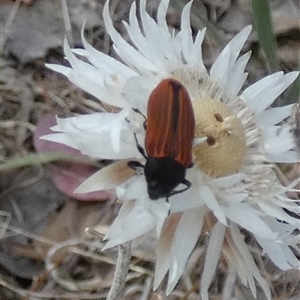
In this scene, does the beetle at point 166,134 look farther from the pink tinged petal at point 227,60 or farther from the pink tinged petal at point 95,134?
the pink tinged petal at point 227,60

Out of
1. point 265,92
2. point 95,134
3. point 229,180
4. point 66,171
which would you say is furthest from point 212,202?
point 66,171

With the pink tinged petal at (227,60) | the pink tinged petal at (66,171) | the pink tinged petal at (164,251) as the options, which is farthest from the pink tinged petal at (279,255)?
the pink tinged petal at (66,171)

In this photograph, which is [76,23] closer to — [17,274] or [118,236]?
[17,274]

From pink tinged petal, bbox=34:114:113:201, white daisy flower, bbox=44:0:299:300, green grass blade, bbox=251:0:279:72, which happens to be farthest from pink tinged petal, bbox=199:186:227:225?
pink tinged petal, bbox=34:114:113:201

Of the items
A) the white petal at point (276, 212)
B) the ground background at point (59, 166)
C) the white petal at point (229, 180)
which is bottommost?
the ground background at point (59, 166)

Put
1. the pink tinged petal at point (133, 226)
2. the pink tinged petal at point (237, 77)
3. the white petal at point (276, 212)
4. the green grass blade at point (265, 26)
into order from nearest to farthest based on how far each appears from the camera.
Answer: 1. the pink tinged petal at point (133, 226)
2. the white petal at point (276, 212)
3. the pink tinged petal at point (237, 77)
4. the green grass blade at point (265, 26)

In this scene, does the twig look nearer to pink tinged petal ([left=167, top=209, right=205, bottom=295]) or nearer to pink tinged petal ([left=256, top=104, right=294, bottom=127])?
pink tinged petal ([left=167, top=209, right=205, bottom=295])

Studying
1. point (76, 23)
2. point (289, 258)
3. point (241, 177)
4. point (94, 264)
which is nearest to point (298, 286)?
point (94, 264)
